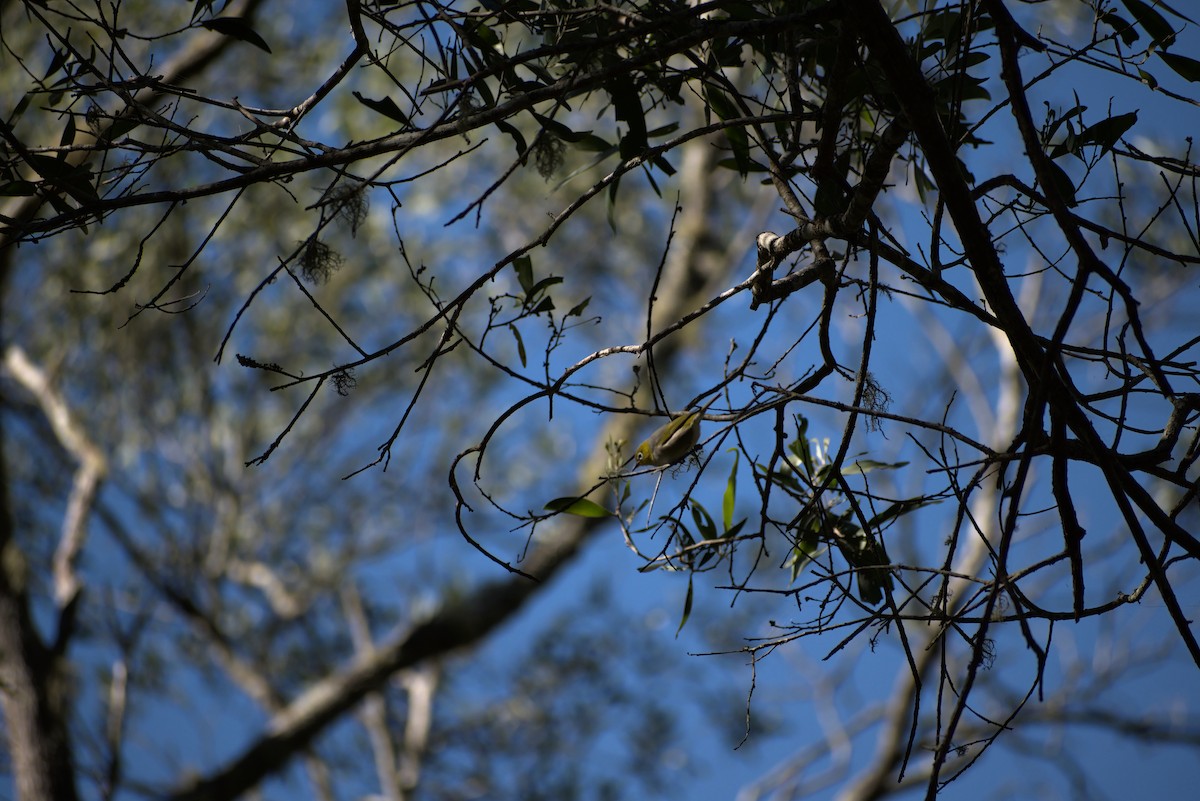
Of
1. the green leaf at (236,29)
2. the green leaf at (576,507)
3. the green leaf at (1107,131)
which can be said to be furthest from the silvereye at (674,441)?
the green leaf at (236,29)

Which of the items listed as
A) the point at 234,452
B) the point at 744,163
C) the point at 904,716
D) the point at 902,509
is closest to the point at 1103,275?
the point at 902,509

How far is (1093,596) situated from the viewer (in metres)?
6.69

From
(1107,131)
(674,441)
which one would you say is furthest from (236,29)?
(1107,131)

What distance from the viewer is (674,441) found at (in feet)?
4.51

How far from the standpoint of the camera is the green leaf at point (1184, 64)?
1.35 metres

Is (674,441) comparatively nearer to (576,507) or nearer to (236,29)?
(576,507)

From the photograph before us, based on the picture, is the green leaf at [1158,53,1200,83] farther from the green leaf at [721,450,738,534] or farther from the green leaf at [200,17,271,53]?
the green leaf at [200,17,271,53]

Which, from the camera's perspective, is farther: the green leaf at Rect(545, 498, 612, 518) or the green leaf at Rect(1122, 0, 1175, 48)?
the green leaf at Rect(545, 498, 612, 518)

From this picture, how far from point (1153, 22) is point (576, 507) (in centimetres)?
101

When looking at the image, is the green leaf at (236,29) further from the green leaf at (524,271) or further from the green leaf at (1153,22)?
the green leaf at (1153,22)

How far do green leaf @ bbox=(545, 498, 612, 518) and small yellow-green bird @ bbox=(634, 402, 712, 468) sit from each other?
12 centimetres

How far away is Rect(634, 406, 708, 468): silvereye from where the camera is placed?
4.48 ft

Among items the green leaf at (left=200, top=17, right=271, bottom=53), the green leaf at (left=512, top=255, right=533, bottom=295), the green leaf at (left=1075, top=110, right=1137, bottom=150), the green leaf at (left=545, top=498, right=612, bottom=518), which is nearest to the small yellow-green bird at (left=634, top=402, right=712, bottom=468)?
the green leaf at (left=545, top=498, right=612, bottom=518)

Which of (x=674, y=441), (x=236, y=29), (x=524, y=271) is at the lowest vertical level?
(x=674, y=441)
